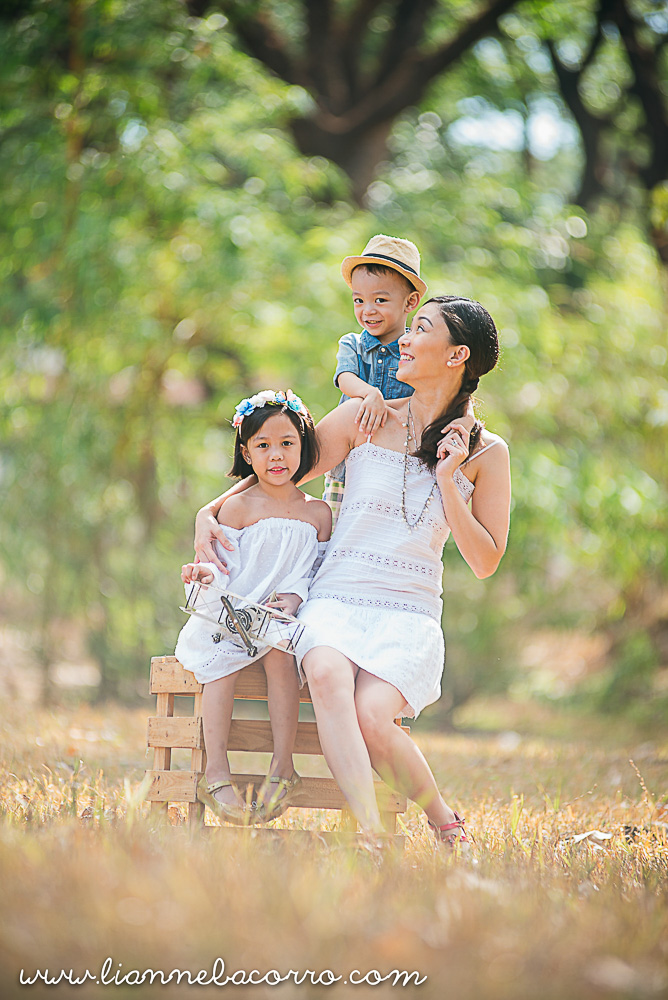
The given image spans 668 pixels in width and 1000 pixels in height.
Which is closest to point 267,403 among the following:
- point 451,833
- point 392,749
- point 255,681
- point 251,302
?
point 255,681

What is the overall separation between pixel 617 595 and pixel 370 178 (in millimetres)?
4797

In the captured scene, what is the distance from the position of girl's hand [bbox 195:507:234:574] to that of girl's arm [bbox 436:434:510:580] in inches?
27.4

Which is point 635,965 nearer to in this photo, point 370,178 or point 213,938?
point 213,938

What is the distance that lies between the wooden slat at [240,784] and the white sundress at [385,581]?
316mm

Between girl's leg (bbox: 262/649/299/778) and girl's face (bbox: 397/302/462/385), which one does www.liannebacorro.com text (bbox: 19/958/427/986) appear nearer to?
girl's leg (bbox: 262/649/299/778)

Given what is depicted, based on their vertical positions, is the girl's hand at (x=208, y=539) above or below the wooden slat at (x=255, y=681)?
above

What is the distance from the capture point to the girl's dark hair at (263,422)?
3062 millimetres

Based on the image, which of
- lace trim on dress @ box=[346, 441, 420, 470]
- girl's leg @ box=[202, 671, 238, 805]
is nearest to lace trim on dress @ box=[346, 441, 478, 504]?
lace trim on dress @ box=[346, 441, 420, 470]

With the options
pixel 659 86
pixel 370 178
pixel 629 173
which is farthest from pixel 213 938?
pixel 629 173

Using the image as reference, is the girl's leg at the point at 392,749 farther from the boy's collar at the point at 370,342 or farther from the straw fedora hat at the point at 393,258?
the straw fedora hat at the point at 393,258

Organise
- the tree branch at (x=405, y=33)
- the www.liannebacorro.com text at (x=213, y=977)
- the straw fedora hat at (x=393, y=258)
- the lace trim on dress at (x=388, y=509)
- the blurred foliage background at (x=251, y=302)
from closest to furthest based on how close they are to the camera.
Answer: the www.liannebacorro.com text at (x=213, y=977) < the lace trim on dress at (x=388, y=509) < the straw fedora hat at (x=393, y=258) < the blurred foliage background at (x=251, y=302) < the tree branch at (x=405, y=33)

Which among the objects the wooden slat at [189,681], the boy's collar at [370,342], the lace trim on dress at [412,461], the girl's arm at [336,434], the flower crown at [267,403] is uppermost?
the boy's collar at [370,342]

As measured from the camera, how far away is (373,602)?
9.48 ft

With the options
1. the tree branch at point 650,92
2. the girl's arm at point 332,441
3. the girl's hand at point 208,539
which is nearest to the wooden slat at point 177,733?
the girl's hand at point 208,539
